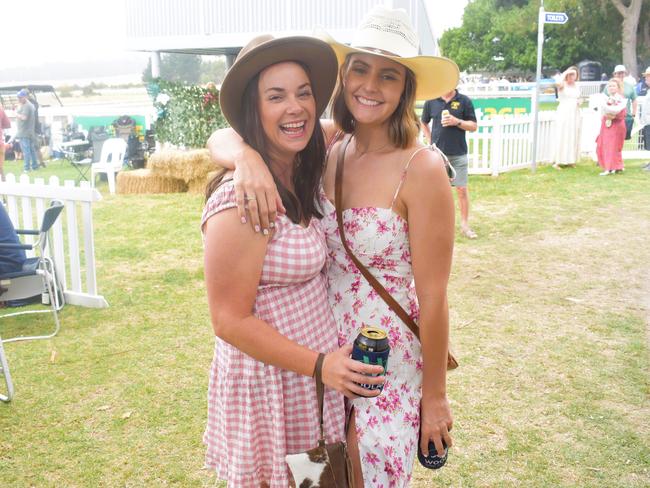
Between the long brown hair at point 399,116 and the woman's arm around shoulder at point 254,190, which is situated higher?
the long brown hair at point 399,116

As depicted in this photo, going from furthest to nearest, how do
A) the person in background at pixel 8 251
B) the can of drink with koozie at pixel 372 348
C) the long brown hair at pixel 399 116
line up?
1. the person in background at pixel 8 251
2. the long brown hair at pixel 399 116
3. the can of drink with koozie at pixel 372 348

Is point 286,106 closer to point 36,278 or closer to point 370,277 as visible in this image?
point 370,277

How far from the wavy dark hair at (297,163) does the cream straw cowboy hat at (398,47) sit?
248 mm

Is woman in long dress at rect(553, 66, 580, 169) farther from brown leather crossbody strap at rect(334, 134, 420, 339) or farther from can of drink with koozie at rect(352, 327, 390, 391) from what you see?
can of drink with koozie at rect(352, 327, 390, 391)

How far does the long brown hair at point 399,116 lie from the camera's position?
6.83ft

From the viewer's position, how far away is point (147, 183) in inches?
504

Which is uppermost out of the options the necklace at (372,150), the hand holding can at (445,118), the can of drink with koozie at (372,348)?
the necklace at (372,150)

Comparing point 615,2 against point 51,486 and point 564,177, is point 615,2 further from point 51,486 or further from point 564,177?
point 51,486

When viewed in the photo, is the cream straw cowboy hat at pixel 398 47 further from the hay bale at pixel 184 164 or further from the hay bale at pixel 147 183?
the hay bale at pixel 147 183

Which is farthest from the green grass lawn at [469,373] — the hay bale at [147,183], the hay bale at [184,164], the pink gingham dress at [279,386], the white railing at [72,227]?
the hay bale at [147,183]

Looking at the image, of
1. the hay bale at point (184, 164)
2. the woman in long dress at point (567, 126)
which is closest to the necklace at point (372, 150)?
the hay bale at point (184, 164)

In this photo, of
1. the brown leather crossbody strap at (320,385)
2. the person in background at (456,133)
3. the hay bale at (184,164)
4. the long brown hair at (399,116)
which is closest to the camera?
the brown leather crossbody strap at (320,385)

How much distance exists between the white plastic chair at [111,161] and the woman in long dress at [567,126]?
9336 millimetres

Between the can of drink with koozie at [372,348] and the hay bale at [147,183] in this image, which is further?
the hay bale at [147,183]
